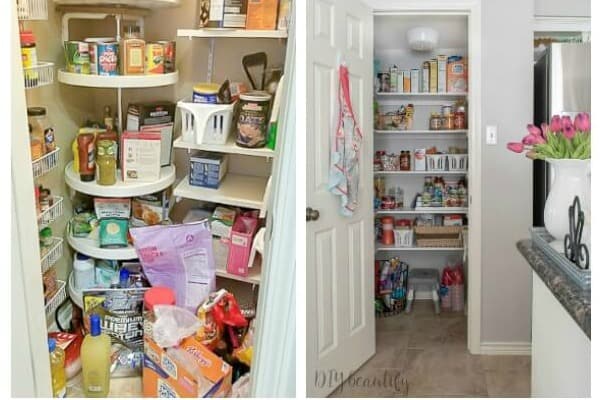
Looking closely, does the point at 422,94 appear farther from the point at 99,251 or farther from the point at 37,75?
the point at 37,75

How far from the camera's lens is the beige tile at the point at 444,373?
103 inches

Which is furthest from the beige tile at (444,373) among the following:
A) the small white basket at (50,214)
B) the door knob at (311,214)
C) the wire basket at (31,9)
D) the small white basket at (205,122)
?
the wire basket at (31,9)

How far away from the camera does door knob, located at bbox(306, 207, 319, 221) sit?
91.7 inches

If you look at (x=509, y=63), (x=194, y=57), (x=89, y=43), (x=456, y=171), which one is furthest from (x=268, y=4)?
(x=456, y=171)

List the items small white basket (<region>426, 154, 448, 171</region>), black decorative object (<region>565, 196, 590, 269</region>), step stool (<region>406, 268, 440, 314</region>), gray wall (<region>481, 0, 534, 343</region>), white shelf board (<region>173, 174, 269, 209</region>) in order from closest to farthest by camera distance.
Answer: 1. black decorative object (<region>565, 196, 590, 269</region>)
2. white shelf board (<region>173, 174, 269, 209</region>)
3. gray wall (<region>481, 0, 534, 343</region>)
4. small white basket (<region>426, 154, 448, 171</region>)
5. step stool (<region>406, 268, 440, 314</region>)

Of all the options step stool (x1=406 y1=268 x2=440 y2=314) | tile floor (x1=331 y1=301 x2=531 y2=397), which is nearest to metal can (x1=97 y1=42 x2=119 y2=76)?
tile floor (x1=331 y1=301 x2=531 y2=397)

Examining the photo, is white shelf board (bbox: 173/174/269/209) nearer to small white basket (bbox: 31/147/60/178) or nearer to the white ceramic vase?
small white basket (bbox: 31/147/60/178)

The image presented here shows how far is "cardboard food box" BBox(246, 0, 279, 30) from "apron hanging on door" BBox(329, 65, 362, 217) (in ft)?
1.17

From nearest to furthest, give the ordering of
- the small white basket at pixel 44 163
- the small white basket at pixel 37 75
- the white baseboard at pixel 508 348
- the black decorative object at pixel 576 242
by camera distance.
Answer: the black decorative object at pixel 576 242 → the small white basket at pixel 37 75 → the small white basket at pixel 44 163 → the white baseboard at pixel 508 348

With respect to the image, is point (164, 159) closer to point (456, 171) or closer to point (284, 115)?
point (284, 115)

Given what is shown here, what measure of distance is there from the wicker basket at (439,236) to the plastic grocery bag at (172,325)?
6.42 ft

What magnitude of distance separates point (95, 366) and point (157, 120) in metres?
0.92

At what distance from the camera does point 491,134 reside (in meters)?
2.86

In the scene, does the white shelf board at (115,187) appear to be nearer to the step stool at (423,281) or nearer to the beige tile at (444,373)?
the beige tile at (444,373)
